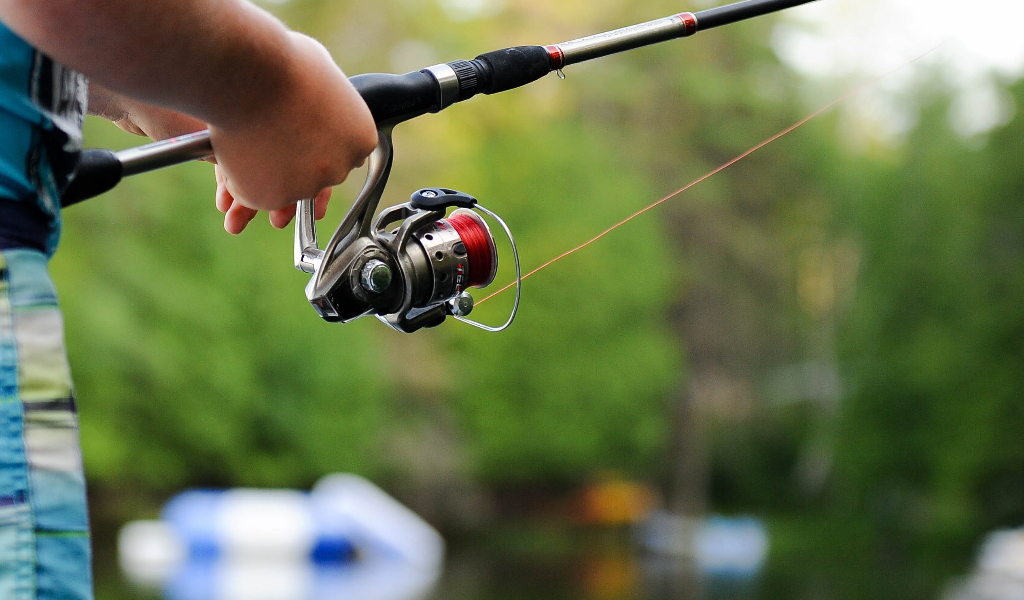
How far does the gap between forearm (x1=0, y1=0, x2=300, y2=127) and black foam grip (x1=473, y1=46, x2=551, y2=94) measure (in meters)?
0.36

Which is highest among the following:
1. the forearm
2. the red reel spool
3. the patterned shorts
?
the red reel spool

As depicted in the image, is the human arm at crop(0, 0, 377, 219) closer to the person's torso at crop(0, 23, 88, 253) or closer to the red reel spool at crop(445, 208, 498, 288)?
the person's torso at crop(0, 23, 88, 253)

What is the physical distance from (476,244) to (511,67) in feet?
0.61

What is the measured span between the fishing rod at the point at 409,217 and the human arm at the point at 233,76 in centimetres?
10

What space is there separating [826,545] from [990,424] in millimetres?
3742

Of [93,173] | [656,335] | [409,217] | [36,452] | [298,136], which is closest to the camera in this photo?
[36,452]

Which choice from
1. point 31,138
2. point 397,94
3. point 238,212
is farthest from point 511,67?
point 31,138

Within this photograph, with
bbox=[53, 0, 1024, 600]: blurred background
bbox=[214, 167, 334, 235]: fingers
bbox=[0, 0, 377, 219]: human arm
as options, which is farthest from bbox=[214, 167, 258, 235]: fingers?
bbox=[53, 0, 1024, 600]: blurred background

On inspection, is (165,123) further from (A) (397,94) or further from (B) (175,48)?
(B) (175,48)

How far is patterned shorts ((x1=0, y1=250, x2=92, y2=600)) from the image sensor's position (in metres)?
0.65

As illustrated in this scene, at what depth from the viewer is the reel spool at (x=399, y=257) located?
41.0 inches

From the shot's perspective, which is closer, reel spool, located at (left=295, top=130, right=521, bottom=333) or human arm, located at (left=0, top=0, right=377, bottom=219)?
human arm, located at (left=0, top=0, right=377, bottom=219)

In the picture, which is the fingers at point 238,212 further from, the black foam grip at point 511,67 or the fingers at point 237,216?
the black foam grip at point 511,67

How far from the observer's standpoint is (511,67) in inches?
44.5
